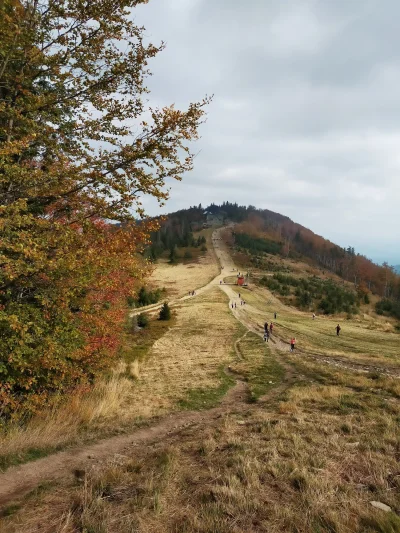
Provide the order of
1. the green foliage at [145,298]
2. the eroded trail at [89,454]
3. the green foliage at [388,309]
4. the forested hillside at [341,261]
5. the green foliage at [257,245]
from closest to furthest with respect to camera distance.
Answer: the eroded trail at [89,454] → the green foliage at [145,298] → the green foliage at [388,309] → the forested hillside at [341,261] → the green foliage at [257,245]

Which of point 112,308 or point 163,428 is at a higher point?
point 112,308

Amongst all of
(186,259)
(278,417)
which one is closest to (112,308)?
(278,417)

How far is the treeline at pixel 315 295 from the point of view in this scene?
68125mm

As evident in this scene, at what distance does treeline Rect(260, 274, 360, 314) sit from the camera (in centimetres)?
6812

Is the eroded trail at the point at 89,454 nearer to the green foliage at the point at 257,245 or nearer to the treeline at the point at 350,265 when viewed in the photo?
the treeline at the point at 350,265

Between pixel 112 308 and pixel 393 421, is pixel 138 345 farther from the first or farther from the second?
pixel 393 421

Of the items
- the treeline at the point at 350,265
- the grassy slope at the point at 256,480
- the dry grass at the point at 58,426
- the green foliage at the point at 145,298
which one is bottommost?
the green foliage at the point at 145,298

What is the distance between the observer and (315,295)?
77375 millimetres

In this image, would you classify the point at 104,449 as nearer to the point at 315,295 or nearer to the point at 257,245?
the point at 315,295

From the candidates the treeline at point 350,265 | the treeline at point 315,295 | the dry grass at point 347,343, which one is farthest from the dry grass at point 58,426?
the treeline at point 350,265

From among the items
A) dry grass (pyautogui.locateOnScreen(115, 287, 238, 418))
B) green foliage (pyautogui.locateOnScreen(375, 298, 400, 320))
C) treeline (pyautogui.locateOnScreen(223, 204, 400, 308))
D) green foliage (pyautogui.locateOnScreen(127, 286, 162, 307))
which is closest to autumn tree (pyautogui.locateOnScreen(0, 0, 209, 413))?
dry grass (pyautogui.locateOnScreen(115, 287, 238, 418))

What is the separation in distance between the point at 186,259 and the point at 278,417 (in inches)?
4470

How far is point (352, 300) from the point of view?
76.7 metres

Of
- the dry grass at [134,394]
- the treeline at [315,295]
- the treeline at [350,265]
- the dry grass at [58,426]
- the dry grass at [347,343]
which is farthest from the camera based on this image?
the treeline at [350,265]
